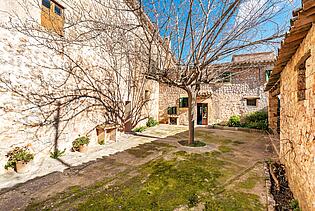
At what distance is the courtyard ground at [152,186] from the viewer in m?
2.87

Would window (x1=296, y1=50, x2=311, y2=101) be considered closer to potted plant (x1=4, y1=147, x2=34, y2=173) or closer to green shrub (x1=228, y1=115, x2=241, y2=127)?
potted plant (x1=4, y1=147, x2=34, y2=173)

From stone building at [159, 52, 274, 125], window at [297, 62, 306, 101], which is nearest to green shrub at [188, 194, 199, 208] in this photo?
window at [297, 62, 306, 101]

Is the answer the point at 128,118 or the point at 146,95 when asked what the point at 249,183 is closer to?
the point at 128,118

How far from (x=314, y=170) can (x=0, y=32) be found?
21.9ft

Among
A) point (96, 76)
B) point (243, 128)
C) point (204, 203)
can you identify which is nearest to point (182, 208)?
point (204, 203)

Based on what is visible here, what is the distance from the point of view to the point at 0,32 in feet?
13.2

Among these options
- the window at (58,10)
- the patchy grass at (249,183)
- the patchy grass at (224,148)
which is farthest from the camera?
the patchy grass at (224,148)

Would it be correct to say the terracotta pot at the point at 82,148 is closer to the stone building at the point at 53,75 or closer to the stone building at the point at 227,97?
the stone building at the point at 53,75

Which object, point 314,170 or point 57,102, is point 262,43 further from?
point 57,102

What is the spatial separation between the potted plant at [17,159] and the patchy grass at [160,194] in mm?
1946

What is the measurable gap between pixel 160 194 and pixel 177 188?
0.42 m

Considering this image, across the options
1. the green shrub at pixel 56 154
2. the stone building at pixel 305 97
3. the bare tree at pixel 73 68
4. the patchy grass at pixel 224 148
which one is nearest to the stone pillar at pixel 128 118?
the bare tree at pixel 73 68

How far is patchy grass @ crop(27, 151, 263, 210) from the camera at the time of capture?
2814mm

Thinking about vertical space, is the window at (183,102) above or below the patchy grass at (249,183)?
above
